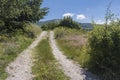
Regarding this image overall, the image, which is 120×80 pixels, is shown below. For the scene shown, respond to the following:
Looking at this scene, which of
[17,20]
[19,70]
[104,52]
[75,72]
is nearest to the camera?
[19,70]

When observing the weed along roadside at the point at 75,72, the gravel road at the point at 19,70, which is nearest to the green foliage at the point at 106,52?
the weed along roadside at the point at 75,72

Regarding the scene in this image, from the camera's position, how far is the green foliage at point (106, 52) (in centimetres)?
1675

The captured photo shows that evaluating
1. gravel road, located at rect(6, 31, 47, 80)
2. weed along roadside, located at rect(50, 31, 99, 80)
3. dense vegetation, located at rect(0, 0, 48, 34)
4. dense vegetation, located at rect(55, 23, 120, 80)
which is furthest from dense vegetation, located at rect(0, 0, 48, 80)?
dense vegetation, located at rect(55, 23, 120, 80)

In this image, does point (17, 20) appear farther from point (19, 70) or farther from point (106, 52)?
point (106, 52)

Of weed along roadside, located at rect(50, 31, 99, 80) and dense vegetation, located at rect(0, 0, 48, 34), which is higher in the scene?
dense vegetation, located at rect(0, 0, 48, 34)

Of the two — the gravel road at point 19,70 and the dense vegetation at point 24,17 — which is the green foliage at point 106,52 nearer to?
the gravel road at point 19,70

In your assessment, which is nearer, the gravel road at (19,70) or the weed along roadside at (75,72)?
the gravel road at (19,70)

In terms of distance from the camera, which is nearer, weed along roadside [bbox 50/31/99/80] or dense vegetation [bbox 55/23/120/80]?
weed along roadside [bbox 50/31/99/80]

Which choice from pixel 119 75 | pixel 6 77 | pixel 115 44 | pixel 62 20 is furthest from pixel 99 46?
pixel 62 20

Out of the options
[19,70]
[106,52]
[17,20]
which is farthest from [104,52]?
[17,20]

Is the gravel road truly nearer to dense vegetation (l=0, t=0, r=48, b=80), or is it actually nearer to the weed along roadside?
the weed along roadside

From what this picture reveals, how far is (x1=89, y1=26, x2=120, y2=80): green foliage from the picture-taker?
1675 cm

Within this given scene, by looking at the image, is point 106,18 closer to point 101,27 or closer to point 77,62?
point 101,27

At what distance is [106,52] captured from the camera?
17.2 m
